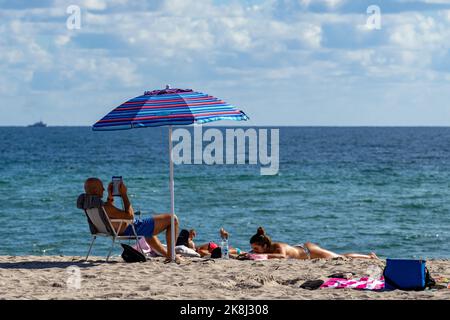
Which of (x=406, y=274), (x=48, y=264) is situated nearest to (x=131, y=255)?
(x=48, y=264)

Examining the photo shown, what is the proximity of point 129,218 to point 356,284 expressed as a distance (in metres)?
2.79

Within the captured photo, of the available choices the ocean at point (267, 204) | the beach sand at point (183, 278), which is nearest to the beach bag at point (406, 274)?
the beach sand at point (183, 278)


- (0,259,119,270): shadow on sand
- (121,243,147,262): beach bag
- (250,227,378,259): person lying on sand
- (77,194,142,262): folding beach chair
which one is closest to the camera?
(77,194,142,262): folding beach chair

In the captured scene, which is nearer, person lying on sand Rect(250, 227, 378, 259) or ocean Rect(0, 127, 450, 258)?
person lying on sand Rect(250, 227, 378, 259)

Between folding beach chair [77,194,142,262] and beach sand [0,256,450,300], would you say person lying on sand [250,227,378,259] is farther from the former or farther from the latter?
folding beach chair [77,194,142,262]

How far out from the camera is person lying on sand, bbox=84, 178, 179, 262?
984cm

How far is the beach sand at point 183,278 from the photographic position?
25.6ft

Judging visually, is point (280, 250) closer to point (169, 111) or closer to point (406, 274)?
point (169, 111)

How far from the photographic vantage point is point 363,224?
19.2m

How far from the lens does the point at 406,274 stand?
809 centimetres

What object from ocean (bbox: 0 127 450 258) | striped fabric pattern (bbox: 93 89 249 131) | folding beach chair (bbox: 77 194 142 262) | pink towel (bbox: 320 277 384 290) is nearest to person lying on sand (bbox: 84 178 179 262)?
folding beach chair (bbox: 77 194 142 262)

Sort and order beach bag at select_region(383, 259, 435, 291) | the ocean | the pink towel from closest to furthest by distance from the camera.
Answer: beach bag at select_region(383, 259, 435, 291) → the pink towel → the ocean

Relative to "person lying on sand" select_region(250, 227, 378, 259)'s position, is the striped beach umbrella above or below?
above

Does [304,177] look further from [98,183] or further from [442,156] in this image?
[98,183]
